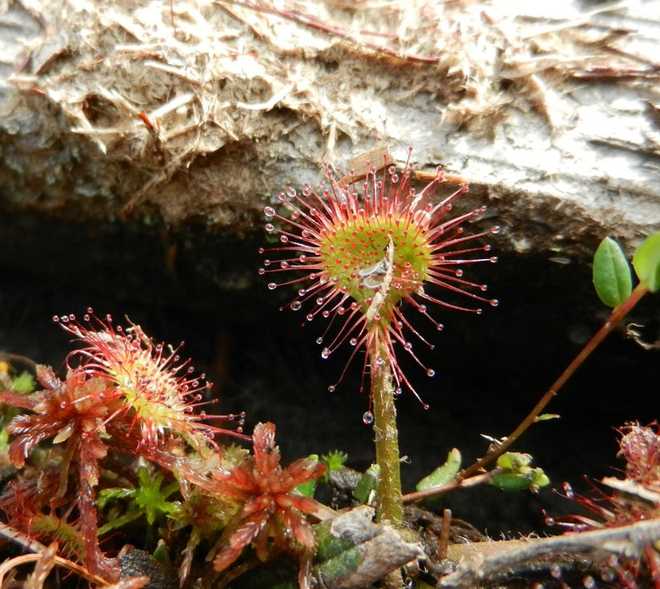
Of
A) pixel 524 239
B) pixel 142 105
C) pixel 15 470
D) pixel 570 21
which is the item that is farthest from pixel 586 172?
pixel 15 470

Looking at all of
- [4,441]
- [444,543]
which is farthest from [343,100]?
[4,441]

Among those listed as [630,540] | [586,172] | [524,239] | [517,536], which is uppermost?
[586,172]

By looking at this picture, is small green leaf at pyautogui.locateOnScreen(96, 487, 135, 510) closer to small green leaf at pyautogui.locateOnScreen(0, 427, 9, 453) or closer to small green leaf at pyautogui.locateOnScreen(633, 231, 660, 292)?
small green leaf at pyautogui.locateOnScreen(0, 427, 9, 453)

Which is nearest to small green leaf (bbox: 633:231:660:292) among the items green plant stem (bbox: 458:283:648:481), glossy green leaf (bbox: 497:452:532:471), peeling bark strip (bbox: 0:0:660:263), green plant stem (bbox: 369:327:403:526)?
green plant stem (bbox: 458:283:648:481)

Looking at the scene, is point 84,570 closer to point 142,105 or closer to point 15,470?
point 15,470

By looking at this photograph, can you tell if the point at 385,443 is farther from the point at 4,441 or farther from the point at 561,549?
the point at 4,441

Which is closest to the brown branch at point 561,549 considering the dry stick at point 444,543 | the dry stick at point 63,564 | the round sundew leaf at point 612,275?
the dry stick at point 444,543
